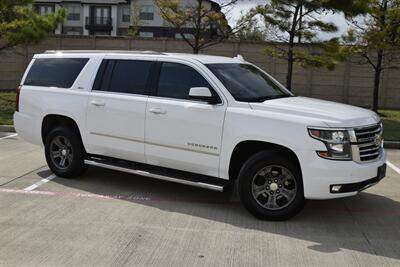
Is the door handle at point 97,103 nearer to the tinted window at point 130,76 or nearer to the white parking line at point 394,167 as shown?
the tinted window at point 130,76

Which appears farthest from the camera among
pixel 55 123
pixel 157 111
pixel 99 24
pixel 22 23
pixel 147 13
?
pixel 99 24

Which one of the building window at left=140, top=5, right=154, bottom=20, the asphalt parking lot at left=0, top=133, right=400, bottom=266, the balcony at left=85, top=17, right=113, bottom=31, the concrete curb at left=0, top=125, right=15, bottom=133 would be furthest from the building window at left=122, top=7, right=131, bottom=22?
the asphalt parking lot at left=0, top=133, right=400, bottom=266

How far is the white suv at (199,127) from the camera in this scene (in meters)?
5.75

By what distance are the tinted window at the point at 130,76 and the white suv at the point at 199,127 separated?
2 cm

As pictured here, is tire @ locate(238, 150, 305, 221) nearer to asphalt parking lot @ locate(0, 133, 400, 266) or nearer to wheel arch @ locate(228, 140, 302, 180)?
wheel arch @ locate(228, 140, 302, 180)

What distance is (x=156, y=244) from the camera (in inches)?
206

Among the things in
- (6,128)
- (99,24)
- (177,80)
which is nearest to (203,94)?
(177,80)

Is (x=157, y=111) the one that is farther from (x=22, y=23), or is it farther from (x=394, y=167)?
(x=22, y=23)

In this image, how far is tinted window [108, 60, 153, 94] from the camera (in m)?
7.10

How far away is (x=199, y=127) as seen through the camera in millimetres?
6379

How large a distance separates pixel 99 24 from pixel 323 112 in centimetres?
Result: 6713

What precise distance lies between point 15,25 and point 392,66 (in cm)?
1558

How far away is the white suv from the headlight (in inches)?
0.4

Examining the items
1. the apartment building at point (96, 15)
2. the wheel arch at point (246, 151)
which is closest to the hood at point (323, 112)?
the wheel arch at point (246, 151)
